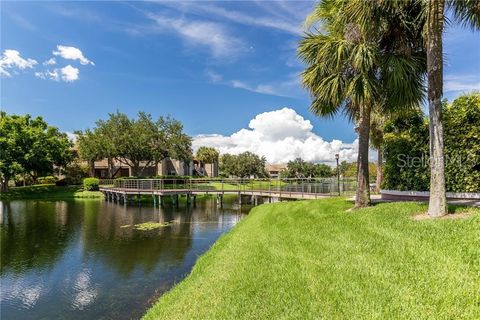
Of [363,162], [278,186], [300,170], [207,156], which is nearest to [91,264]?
[363,162]

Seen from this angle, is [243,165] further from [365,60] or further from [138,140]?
[365,60]

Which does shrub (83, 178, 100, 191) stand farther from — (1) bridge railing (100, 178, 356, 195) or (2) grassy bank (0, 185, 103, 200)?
(1) bridge railing (100, 178, 356, 195)

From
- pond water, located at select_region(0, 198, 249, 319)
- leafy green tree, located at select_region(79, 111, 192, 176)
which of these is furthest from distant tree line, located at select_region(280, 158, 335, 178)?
pond water, located at select_region(0, 198, 249, 319)

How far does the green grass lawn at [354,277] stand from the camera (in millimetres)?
4039

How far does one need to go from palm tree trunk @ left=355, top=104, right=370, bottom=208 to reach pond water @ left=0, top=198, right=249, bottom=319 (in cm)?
637

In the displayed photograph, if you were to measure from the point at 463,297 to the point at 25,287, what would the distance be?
10604mm

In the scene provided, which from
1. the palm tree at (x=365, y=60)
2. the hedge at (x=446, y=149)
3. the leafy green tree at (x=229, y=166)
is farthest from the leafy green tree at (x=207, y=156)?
the palm tree at (x=365, y=60)

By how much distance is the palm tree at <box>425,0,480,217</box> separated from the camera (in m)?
7.62

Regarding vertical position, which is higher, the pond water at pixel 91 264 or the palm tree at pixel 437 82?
the palm tree at pixel 437 82

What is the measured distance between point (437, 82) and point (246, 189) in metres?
25.2

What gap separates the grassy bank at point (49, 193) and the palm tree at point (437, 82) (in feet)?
130

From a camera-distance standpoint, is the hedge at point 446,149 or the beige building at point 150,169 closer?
the hedge at point 446,149

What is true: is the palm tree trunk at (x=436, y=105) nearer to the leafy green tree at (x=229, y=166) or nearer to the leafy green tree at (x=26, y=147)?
the leafy green tree at (x=26, y=147)

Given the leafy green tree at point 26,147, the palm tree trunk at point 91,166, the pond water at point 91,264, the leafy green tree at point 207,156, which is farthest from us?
the leafy green tree at point 207,156
